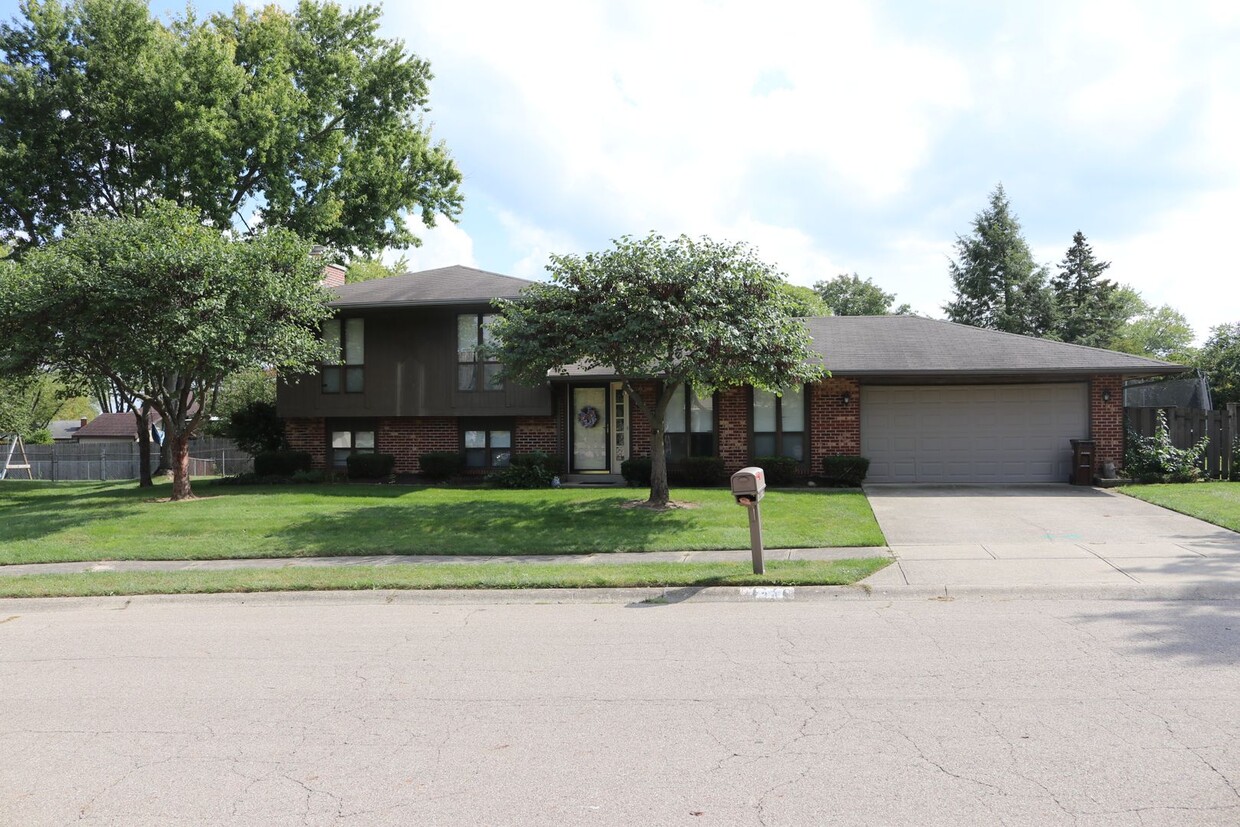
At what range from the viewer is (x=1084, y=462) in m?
19.0

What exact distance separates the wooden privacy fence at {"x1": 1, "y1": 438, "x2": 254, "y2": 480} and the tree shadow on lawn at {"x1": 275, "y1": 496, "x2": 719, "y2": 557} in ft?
72.6

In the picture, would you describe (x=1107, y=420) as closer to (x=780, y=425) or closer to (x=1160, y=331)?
(x=780, y=425)

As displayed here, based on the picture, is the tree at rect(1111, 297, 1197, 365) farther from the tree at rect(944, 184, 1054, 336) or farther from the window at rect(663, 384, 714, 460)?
the window at rect(663, 384, 714, 460)

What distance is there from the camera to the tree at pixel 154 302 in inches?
611

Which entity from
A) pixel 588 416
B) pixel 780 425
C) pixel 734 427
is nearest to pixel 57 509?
pixel 588 416

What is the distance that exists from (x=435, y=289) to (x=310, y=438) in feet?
17.5

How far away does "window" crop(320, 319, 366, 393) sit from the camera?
22.2 metres

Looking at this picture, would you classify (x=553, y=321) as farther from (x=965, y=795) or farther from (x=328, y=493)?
(x=965, y=795)

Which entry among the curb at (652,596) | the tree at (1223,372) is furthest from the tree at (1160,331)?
the curb at (652,596)

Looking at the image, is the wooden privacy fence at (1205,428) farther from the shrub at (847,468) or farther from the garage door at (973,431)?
the shrub at (847,468)

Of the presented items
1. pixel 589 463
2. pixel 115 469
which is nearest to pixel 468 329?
pixel 589 463

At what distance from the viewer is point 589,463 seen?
22.0 m

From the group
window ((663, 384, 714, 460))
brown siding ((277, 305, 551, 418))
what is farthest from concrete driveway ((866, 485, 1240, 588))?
brown siding ((277, 305, 551, 418))

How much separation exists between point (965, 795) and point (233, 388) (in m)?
30.2
